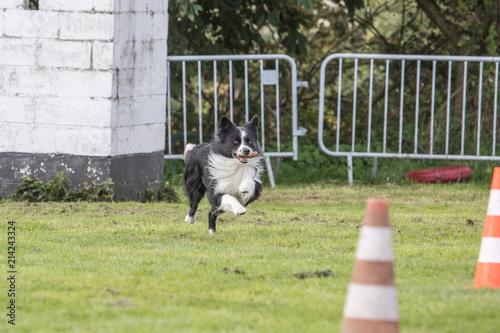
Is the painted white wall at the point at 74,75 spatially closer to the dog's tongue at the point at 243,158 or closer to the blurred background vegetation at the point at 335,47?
the blurred background vegetation at the point at 335,47

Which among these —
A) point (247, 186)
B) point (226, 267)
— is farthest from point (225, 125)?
point (226, 267)

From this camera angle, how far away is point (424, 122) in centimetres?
1317

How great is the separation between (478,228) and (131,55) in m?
4.40

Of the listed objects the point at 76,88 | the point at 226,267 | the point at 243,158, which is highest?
the point at 76,88

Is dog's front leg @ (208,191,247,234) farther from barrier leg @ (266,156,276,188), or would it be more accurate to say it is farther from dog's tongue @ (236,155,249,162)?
barrier leg @ (266,156,276,188)

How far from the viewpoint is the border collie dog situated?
6941mm

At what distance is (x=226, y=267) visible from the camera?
5371mm

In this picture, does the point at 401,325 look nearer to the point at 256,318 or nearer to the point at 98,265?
the point at 256,318

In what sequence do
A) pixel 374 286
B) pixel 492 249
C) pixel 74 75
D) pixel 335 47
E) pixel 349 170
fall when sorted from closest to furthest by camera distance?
pixel 374 286, pixel 492 249, pixel 74 75, pixel 349 170, pixel 335 47

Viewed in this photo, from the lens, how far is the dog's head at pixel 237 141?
270 inches

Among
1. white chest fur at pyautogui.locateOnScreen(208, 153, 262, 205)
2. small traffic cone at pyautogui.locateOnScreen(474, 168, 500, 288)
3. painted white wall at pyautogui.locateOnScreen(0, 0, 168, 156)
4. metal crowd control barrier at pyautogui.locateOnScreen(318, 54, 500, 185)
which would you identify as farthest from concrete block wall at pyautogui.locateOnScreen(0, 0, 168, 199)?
small traffic cone at pyautogui.locateOnScreen(474, 168, 500, 288)

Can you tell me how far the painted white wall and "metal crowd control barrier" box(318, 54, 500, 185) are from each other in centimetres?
324

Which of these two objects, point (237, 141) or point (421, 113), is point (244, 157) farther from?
point (421, 113)

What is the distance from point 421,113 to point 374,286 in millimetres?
10355
